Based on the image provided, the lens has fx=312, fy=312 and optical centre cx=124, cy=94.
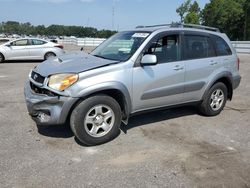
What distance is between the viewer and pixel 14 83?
966 cm

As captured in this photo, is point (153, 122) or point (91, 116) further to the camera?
point (153, 122)

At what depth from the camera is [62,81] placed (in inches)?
177

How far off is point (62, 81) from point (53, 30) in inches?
3854

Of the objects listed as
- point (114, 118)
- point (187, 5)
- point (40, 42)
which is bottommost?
point (114, 118)

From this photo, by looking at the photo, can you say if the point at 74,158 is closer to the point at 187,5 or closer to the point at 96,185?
the point at 96,185

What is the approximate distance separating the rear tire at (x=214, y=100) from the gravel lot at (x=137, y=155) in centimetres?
17

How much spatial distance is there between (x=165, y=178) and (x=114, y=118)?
1.41m

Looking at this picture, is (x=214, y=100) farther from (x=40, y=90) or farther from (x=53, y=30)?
(x=53, y=30)

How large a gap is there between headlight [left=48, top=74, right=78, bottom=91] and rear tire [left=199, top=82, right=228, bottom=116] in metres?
2.93

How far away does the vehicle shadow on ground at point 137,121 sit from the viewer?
520cm

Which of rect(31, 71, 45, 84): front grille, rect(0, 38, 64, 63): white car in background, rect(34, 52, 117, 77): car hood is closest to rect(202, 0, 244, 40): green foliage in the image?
rect(0, 38, 64, 63): white car in background

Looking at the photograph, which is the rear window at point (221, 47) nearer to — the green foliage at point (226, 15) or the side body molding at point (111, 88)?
the side body molding at point (111, 88)

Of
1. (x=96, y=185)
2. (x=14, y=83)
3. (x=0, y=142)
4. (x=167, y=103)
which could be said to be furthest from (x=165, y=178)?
(x=14, y=83)

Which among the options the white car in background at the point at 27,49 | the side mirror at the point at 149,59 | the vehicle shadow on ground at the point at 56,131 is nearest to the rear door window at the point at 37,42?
the white car in background at the point at 27,49
